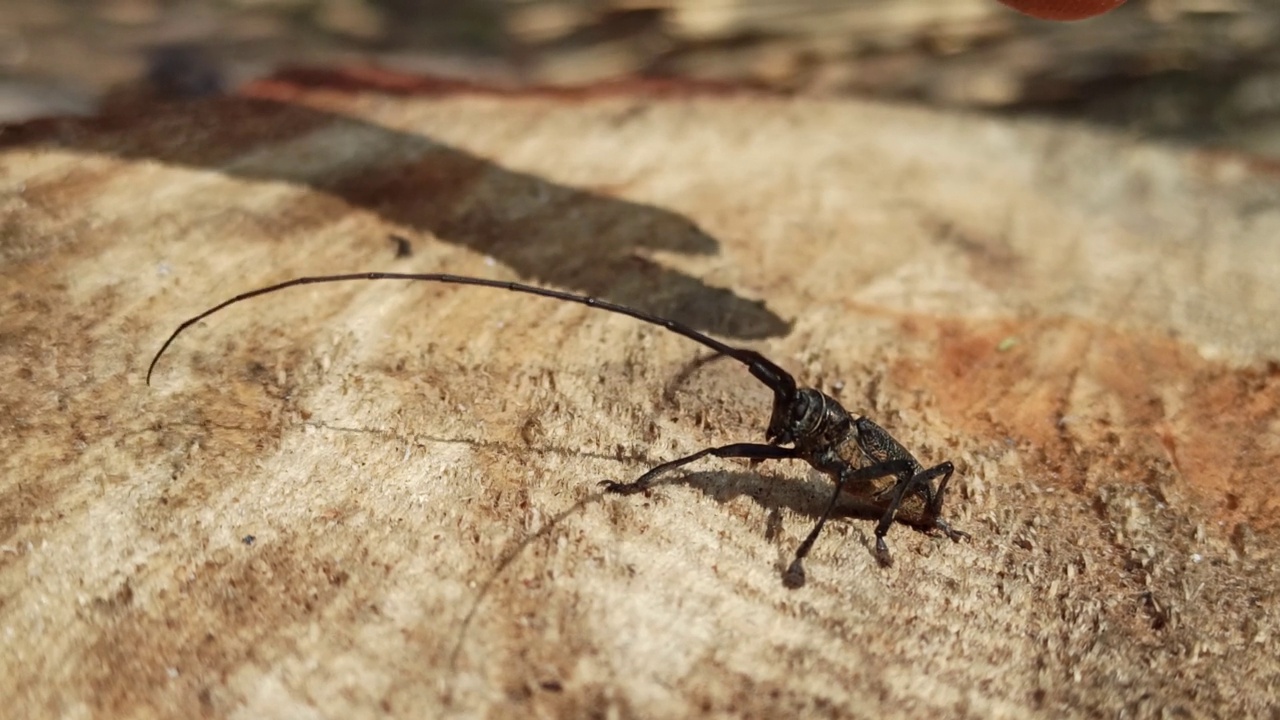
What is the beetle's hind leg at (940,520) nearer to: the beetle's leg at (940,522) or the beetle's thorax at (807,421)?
the beetle's leg at (940,522)

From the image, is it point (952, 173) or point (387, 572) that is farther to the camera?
point (952, 173)

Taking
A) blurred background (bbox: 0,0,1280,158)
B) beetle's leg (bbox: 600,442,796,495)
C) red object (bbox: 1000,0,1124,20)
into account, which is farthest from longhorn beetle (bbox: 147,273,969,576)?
blurred background (bbox: 0,0,1280,158)

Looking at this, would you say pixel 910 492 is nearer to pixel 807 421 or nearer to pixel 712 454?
pixel 807 421

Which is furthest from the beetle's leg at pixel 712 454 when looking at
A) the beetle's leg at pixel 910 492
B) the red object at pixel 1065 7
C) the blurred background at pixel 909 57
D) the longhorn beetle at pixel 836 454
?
the blurred background at pixel 909 57

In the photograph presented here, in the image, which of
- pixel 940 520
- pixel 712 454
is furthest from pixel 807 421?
pixel 940 520

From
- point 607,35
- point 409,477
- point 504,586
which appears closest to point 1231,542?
point 504,586

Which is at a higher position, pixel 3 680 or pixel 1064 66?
pixel 1064 66

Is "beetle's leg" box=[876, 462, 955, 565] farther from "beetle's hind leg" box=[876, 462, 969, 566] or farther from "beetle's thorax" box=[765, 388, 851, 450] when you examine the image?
"beetle's thorax" box=[765, 388, 851, 450]

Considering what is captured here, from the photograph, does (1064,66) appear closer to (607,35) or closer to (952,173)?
(952,173)
